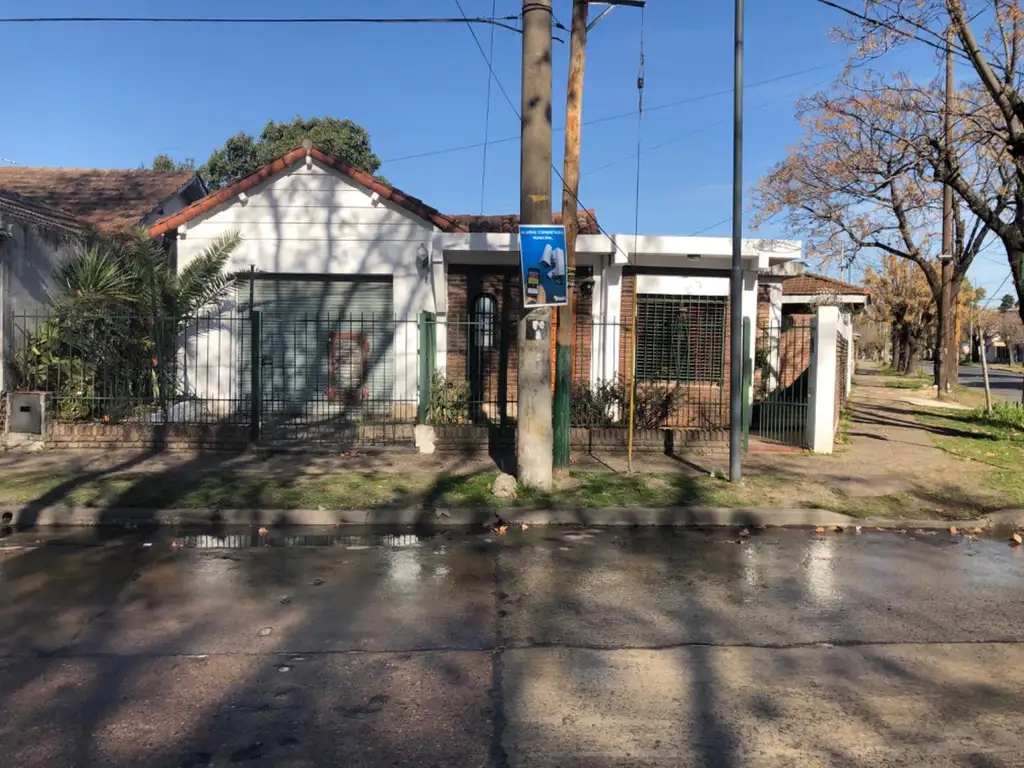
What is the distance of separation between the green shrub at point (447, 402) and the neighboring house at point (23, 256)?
6.29m

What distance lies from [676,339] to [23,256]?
1093cm

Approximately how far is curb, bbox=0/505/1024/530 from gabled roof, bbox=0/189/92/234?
235 inches

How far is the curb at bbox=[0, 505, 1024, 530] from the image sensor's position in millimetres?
7996

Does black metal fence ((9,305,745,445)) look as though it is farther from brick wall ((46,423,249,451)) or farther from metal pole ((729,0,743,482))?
metal pole ((729,0,743,482))

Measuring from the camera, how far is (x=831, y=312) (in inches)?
460

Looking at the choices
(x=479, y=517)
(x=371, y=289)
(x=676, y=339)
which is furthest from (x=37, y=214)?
(x=676, y=339)

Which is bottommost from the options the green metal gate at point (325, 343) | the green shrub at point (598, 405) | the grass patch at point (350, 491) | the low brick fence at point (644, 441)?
the grass patch at point (350, 491)

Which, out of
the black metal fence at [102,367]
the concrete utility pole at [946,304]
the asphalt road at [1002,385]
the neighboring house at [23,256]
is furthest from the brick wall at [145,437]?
the concrete utility pole at [946,304]

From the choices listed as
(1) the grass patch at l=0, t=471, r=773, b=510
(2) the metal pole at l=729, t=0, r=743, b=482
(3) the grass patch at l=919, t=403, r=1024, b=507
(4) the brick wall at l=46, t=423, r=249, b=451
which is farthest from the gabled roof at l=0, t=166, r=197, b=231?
(3) the grass patch at l=919, t=403, r=1024, b=507

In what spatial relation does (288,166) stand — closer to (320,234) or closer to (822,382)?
(320,234)

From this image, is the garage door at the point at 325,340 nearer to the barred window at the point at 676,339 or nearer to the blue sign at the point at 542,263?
the barred window at the point at 676,339

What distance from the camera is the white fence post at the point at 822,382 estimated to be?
11.7m

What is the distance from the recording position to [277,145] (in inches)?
1459

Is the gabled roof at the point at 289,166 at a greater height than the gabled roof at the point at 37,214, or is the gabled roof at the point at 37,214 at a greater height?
the gabled roof at the point at 289,166
